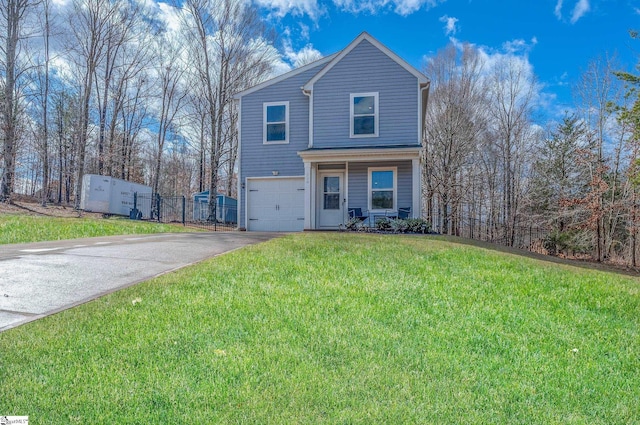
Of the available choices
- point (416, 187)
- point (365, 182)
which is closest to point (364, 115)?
point (365, 182)

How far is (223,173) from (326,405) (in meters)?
26.3

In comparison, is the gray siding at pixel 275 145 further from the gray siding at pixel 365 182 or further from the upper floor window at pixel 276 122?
the gray siding at pixel 365 182

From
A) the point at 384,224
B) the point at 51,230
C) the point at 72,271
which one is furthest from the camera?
the point at 384,224

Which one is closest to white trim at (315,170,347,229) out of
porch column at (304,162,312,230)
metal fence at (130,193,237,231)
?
porch column at (304,162,312,230)

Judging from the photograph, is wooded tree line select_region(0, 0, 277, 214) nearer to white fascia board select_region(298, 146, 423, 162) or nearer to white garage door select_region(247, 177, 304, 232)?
white garage door select_region(247, 177, 304, 232)

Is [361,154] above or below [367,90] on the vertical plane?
below

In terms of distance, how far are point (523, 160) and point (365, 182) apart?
14.5m

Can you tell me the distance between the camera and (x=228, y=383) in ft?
8.05

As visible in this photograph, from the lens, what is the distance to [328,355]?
288cm

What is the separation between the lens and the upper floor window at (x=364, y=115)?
1305cm

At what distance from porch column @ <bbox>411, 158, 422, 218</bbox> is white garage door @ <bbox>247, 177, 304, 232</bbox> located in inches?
166

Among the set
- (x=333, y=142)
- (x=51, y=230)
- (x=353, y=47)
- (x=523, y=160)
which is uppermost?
(x=353, y=47)

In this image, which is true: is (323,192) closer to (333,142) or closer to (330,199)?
(330,199)

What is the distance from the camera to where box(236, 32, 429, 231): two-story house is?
41.8 feet
